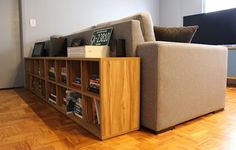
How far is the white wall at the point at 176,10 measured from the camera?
4020 millimetres

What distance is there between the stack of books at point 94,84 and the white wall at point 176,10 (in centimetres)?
337

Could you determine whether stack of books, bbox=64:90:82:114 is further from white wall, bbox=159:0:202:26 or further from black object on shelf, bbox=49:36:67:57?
white wall, bbox=159:0:202:26

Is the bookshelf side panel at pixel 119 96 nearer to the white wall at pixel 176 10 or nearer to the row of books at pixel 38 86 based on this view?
the row of books at pixel 38 86

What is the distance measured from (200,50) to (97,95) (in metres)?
0.85

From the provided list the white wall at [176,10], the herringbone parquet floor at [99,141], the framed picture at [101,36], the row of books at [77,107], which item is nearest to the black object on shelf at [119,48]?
the framed picture at [101,36]

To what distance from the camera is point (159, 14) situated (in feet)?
15.4

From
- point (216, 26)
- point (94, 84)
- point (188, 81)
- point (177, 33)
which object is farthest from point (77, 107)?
point (216, 26)

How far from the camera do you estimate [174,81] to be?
1.34m

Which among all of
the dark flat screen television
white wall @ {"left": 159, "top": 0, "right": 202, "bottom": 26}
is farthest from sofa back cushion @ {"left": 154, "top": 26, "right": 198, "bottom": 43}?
white wall @ {"left": 159, "top": 0, "right": 202, "bottom": 26}

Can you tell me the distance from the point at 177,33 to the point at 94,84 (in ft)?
2.49

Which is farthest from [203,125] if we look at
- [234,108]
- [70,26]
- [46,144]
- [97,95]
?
[70,26]

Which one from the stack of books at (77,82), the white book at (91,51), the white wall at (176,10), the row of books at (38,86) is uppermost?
the white wall at (176,10)

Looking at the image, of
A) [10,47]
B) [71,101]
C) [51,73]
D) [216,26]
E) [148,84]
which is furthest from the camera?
[216,26]

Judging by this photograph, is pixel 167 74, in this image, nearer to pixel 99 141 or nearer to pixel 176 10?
pixel 99 141
